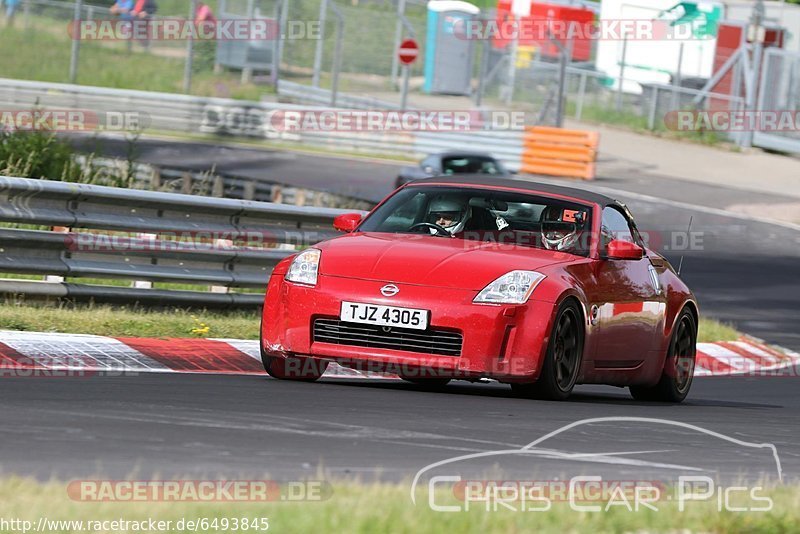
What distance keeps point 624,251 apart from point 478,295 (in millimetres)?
1326

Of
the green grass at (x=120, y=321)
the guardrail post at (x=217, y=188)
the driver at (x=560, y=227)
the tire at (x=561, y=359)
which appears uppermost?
the driver at (x=560, y=227)

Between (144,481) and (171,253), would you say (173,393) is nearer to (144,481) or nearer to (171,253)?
(144,481)

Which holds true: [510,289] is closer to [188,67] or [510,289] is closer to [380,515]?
[380,515]

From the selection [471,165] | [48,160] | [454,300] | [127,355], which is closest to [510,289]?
[454,300]

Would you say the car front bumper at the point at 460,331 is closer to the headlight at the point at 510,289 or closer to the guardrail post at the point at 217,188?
the headlight at the point at 510,289

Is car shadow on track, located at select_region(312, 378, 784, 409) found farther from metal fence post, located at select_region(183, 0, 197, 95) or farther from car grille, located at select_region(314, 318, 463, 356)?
metal fence post, located at select_region(183, 0, 197, 95)

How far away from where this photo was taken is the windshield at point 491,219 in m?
9.23

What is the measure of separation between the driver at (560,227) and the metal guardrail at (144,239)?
3.26 meters

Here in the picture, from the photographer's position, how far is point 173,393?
24.7 feet

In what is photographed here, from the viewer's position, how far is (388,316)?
8297 millimetres

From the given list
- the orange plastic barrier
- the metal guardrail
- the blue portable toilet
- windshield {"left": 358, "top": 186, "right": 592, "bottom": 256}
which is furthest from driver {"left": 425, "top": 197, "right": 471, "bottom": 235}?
the blue portable toilet

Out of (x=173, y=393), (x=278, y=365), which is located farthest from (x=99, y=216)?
(x=173, y=393)

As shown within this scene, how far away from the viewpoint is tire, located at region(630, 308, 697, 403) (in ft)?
33.7

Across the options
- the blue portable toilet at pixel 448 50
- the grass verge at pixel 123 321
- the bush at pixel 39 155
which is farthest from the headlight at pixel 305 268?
the blue portable toilet at pixel 448 50
